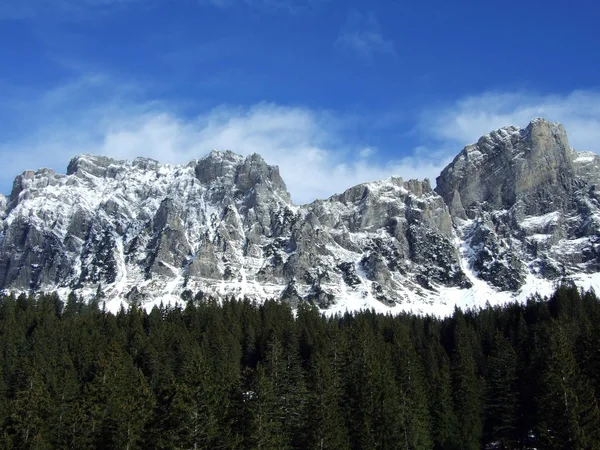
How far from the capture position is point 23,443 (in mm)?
59000

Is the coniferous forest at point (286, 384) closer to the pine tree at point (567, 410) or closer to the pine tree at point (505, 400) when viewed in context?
the pine tree at point (567, 410)

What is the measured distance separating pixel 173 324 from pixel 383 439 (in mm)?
61601

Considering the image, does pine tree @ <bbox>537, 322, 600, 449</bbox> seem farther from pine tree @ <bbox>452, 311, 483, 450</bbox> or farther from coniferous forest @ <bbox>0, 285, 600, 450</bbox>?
pine tree @ <bbox>452, 311, 483, 450</bbox>

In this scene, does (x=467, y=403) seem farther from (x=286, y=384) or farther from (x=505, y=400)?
(x=286, y=384)

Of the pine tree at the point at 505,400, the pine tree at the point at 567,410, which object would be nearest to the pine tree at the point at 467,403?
A: the pine tree at the point at 505,400

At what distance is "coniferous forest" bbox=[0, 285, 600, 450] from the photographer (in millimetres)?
56500

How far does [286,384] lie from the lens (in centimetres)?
8338

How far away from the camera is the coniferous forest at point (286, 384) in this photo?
56.5 m

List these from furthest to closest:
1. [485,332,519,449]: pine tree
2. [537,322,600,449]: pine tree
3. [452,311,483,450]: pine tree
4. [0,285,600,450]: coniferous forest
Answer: [452,311,483,450]: pine tree → [485,332,519,449]: pine tree → [0,285,600,450]: coniferous forest → [537,322,600,449]: pine tree

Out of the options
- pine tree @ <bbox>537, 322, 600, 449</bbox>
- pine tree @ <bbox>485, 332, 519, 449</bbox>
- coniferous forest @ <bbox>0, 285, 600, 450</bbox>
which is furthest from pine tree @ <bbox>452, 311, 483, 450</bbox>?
pine tree @ <bbox>537, 322, 600, 449</bbox>

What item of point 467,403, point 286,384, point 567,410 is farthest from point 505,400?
point 286,384

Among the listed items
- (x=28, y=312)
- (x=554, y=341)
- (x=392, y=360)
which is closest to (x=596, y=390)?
(x=554, y=341)

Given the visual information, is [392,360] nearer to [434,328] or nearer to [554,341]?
[554,341]

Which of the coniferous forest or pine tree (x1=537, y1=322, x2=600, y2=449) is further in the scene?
the coniferous forest
